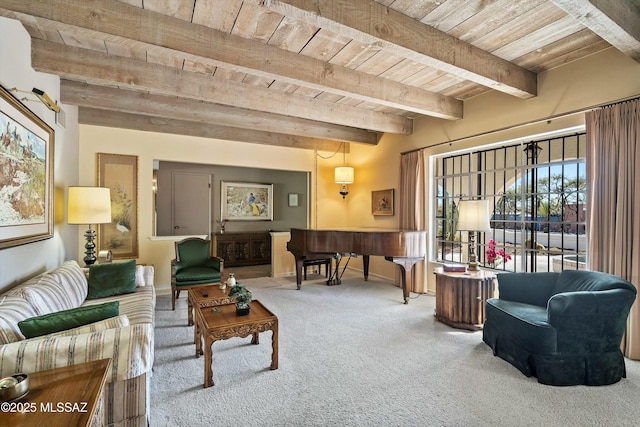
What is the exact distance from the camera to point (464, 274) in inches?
133

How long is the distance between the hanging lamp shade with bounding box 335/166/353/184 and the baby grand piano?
5.70ft

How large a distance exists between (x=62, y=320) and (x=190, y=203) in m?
5.58

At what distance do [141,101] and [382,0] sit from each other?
3.32 m

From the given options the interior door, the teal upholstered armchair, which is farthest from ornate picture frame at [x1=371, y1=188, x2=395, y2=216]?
the interior door

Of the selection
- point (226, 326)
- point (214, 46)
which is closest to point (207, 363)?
point (226, 326)

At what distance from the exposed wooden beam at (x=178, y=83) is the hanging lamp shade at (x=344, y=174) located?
1.44 m

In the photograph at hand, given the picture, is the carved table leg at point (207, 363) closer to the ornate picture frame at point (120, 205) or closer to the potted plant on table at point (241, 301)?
the potted plant on table at point (241, 301)

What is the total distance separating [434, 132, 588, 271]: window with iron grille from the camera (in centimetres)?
331

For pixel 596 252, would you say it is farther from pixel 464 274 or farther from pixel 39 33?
pixel 39 33

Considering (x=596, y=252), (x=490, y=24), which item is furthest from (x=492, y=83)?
(x=596, y=252)

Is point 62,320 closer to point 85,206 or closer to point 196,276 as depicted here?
point 85,206

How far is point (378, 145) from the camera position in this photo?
5.83 m

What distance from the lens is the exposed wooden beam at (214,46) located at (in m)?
2.10

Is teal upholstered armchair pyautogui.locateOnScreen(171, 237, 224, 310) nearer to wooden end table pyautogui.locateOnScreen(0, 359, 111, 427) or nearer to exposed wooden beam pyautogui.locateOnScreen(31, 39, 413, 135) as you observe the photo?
exposed wooden beam pyautogui.locateOnScreen(31, 39, 413, 135)
